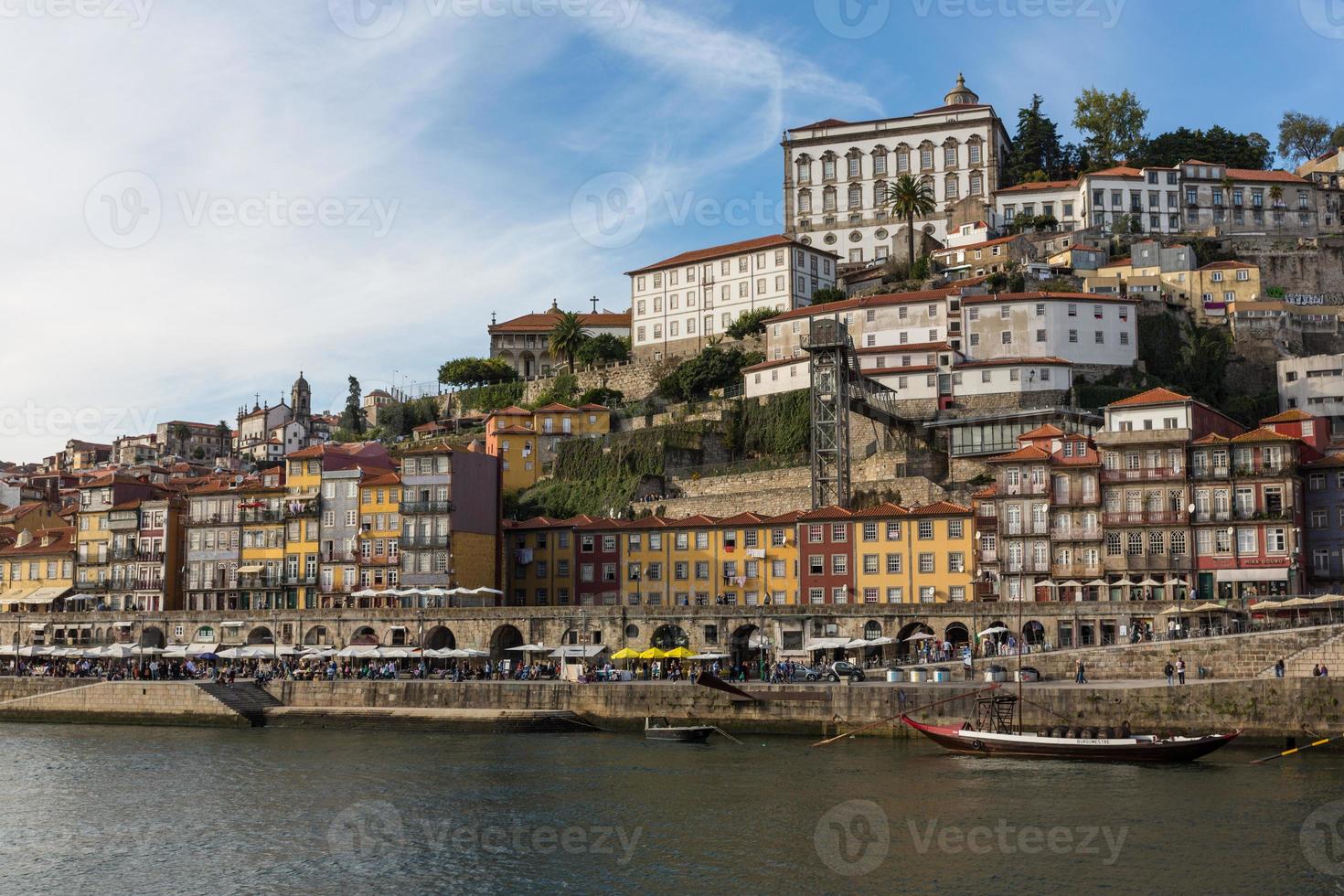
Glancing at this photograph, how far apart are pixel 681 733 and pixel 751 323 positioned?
57033 millimetres

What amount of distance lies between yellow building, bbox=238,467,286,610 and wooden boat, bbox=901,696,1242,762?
46.9 meters

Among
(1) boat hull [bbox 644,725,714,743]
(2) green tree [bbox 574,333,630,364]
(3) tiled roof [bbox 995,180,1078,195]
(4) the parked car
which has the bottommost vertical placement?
(1) boat hull [bbox 644,725,714,743]

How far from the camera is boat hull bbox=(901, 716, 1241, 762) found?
47.2 meters

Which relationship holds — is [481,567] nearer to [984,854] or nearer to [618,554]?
[618,554]

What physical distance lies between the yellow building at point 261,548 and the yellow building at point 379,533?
5.68 metres

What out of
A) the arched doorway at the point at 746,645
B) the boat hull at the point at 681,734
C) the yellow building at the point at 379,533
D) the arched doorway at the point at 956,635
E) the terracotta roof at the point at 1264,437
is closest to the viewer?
the boat hull at the point at 681,734

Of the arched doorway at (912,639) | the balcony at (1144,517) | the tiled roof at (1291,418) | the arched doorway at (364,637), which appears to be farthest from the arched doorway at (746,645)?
the tiled roof at (1291,418)

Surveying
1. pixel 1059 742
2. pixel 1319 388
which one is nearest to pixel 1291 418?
pixel 1319 388

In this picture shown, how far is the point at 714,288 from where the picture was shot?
375 feet

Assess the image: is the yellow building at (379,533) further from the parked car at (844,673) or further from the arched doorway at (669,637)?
the parked car at (844,673)

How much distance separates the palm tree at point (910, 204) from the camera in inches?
4547

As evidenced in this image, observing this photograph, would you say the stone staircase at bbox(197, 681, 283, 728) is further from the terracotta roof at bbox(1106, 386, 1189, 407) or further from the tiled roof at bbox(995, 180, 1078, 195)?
the tiled roof at bbox(995, 180, 1078, 195)

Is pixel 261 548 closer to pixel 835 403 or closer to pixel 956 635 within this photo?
pixel 835 403

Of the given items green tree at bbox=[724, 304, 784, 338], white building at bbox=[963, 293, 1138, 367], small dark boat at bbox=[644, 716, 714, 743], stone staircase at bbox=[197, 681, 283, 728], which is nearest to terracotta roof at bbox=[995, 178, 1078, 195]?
green tree at bbox=[724, 304, 784, 338]
